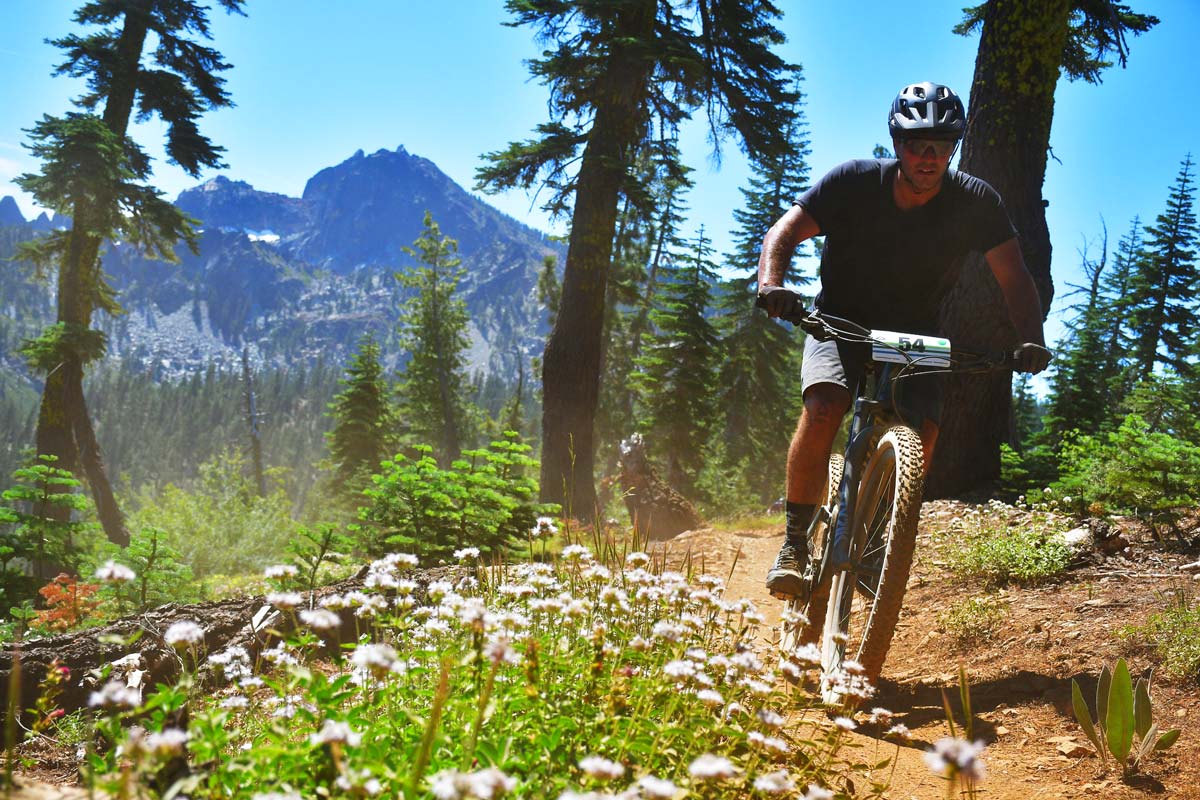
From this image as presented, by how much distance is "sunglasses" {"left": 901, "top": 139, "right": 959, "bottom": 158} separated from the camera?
3250 millimetres

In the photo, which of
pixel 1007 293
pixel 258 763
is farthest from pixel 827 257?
pixel 258 763

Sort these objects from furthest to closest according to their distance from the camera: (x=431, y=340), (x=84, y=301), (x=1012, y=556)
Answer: (x=431, y=340) → (x=84, y=301) → (x=1012, y=556)

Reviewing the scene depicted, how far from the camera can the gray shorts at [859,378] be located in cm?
336

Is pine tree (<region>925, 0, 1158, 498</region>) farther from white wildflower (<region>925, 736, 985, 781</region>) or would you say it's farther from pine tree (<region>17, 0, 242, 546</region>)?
pine tree (<region>17, 0, 242, 546</region>)

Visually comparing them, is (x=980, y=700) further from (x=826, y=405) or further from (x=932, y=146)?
(x=932, y=146)

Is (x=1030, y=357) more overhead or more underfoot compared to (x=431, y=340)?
more underfoot

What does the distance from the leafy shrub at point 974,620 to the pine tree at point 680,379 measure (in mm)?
18421

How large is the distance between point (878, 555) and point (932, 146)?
6.10 feet

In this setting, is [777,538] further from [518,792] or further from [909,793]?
[518,792]

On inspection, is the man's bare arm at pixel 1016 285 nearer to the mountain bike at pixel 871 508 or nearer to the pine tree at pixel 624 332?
the mountain bike at pixel 871 508

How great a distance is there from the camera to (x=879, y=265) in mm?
3617

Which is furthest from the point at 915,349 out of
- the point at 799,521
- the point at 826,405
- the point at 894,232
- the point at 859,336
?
the point at 799,521

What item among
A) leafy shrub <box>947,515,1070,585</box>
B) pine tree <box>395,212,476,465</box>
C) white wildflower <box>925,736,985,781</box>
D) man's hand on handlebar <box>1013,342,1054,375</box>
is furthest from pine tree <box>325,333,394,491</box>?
white wildflower <box>925,736,985,781</box>

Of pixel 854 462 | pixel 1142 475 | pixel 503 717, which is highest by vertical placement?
pixel 1142 475
